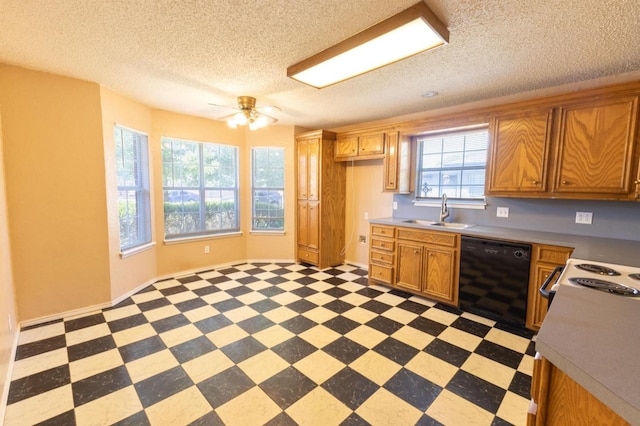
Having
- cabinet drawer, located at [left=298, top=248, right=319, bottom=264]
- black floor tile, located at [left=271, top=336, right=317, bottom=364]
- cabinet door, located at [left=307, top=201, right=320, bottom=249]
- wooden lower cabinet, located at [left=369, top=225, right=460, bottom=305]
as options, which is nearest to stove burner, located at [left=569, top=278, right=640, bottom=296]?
wooden lower cabinet, located at [left=369, top=225, right=460, bottom=305]

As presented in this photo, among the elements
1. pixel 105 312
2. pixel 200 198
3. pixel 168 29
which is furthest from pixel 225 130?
pixel 105 312

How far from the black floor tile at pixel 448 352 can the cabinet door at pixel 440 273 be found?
80 cm

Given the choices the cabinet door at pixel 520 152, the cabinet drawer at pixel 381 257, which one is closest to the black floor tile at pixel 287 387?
the cabinet drawer at pixel 381 257

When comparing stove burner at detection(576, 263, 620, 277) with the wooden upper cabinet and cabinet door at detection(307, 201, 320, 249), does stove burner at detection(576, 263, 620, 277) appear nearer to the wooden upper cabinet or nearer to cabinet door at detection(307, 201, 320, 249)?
the wooden upper cabinet

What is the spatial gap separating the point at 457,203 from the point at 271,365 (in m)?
2.89

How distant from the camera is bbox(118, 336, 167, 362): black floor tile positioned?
2.16m

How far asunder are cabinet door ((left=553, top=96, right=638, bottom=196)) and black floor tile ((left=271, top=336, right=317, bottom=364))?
2.76 meters

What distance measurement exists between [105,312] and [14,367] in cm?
89

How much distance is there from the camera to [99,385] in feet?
6.05

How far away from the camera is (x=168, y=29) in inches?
72.1

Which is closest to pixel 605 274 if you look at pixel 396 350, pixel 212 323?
pixel 396 350

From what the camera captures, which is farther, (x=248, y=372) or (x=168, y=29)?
(x=248, y=372)

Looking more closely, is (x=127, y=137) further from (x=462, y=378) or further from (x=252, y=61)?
(x=462, y=378)

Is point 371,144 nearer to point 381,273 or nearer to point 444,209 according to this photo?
point 444,209
